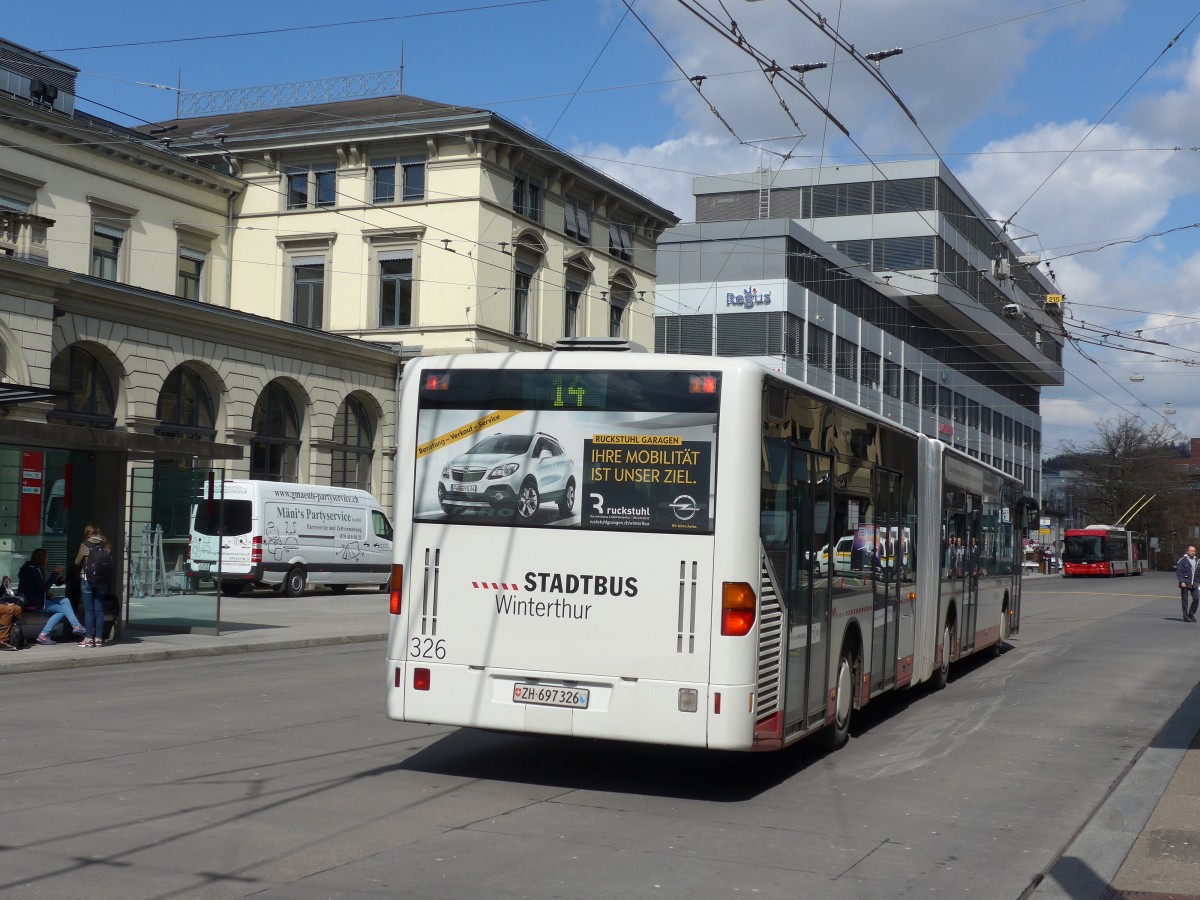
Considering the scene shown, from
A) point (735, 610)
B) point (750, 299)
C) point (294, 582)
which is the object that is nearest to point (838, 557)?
point (735, 610)

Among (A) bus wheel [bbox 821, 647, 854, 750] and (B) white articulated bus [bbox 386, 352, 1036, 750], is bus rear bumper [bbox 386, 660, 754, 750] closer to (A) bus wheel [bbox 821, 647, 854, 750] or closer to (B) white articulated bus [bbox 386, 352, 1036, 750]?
(B) white articulated bus [bbox 386, 352, 1036, 750]

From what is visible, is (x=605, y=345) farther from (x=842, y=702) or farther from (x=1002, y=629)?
(x=1002, y=629)

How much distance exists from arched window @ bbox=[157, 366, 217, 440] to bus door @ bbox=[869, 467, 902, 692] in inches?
1064

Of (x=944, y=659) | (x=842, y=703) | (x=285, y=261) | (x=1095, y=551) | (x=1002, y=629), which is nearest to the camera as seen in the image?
(x=842, y=703)

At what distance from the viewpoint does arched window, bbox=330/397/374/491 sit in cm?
4294

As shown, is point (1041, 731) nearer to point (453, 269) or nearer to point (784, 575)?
point (784, 575)

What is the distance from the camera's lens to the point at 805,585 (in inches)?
376

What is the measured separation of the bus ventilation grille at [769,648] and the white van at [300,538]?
22.6 m

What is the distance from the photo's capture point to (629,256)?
5431 centimetres

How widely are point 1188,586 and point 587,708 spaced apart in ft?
90.6

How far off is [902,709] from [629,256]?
41441mm

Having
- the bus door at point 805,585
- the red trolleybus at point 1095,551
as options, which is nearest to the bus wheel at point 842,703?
the bus door at point 805,585

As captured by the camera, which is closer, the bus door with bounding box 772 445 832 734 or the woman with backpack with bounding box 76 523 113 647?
the bus door with bounding box 772 445 832 734

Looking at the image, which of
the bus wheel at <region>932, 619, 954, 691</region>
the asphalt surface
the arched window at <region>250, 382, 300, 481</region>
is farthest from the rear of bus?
the arched window at <region>250, 382, 300, 481</region>
